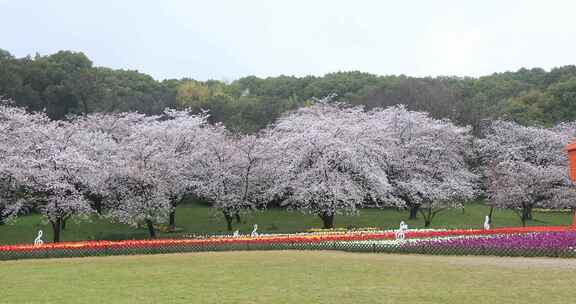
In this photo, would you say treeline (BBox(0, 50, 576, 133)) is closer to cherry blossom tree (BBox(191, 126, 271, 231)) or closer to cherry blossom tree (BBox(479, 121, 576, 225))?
cherry blossom tree (BBox(479, 121, 576, 225))

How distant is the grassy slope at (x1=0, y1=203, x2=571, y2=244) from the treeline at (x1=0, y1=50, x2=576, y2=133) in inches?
547

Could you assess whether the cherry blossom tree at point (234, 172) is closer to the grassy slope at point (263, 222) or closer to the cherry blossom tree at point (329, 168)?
the cherry blossom tree at point (329, 168)

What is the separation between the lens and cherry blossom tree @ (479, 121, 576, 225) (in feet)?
132

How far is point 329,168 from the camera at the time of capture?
3894cm

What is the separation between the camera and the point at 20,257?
2367 centimetres

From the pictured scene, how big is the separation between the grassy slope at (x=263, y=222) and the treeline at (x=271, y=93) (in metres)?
13.9

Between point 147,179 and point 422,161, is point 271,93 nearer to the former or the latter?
point 422,161

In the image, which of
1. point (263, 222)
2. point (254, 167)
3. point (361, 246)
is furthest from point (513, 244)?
point (263, 222)

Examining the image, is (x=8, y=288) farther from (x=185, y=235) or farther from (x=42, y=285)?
(x=185, y=235)

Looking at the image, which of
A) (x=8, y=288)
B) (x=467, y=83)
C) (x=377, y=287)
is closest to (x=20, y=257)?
(x=8, y=288)

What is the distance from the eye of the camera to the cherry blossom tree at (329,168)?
37.7 meters

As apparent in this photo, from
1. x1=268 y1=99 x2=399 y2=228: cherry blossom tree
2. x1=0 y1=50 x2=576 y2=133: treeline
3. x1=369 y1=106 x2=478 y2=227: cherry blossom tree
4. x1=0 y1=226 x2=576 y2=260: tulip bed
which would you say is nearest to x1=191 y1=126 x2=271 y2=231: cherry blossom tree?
x1=268 y1=99 x2=399 y2=228: cherry blossom tree

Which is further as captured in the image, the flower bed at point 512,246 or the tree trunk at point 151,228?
the tree trunk at point 151,228

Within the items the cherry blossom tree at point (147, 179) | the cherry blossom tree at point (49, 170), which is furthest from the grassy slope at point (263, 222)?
the cherry blossom tree at point (49, 170)
